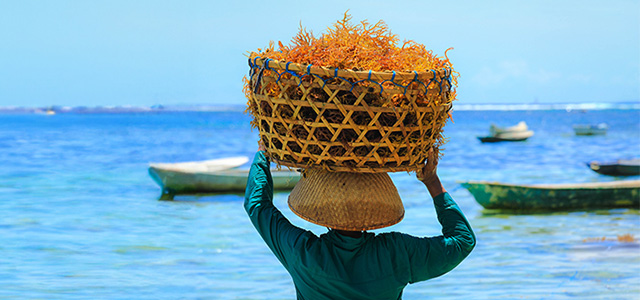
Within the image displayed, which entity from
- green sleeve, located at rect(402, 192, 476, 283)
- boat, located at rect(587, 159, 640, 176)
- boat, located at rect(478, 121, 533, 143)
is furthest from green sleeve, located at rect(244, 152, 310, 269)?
boat, located at rect(478, 121, 533, 143)

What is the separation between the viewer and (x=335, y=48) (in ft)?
6.68

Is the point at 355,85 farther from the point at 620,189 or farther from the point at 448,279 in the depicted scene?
the point at 620,189

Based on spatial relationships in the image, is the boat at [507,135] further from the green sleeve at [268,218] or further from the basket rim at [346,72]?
the basket rim at [346,72]

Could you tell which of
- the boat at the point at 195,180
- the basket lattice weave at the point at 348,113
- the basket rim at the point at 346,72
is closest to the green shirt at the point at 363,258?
the basket lattice weave at the point at 348,113

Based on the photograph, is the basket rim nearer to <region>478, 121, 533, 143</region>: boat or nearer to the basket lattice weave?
the basket lattice weave

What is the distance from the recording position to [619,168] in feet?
52.2

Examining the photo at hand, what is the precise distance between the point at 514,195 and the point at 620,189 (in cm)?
198

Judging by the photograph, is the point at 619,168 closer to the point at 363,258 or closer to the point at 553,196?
the point at 553,196

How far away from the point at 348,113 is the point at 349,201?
35cm

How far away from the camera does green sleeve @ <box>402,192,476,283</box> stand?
209 cm

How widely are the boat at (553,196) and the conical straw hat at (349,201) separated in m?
8.06

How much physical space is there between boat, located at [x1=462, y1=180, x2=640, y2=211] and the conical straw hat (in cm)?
806

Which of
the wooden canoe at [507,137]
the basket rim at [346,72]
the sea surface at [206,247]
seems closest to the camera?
the basket rim at [346,72]

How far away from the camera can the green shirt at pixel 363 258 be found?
2.09 m
